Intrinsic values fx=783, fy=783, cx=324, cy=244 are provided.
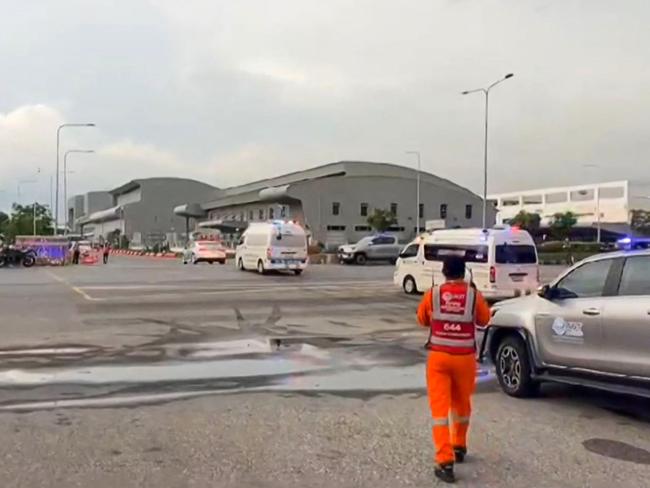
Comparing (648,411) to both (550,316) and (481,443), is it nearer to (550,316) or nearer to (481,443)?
(550,316)

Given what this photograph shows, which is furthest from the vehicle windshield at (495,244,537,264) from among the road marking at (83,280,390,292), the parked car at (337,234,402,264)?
→ the parked car at (337,234,402,264)

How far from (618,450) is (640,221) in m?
124

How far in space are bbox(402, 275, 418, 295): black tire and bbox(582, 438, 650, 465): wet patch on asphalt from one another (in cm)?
1697

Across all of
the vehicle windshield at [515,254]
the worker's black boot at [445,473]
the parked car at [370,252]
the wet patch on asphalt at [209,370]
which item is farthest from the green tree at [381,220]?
the worker's black boot at [445,473]

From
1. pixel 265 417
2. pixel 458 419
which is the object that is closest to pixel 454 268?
pixel 458 419

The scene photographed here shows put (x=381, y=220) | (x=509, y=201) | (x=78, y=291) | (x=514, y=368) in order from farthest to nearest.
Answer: (x=509, y=201)
(x=381, y=220)
(x=78, y=291)
(x=514, y=368)

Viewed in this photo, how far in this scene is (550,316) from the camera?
8.21 m

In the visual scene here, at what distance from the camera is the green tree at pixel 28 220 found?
105906mm

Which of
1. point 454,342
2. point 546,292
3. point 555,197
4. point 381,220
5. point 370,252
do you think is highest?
point 555,197

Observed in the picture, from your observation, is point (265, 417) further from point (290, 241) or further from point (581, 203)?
point (581, 203)

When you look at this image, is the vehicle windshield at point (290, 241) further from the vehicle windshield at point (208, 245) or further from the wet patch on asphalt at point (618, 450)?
the wet patch on asphalt at point (618, 450)

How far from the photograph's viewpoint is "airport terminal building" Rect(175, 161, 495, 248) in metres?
102

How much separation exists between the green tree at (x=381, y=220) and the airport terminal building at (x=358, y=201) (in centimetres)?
324

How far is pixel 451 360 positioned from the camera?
229 inches
